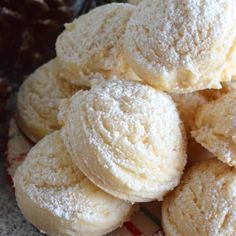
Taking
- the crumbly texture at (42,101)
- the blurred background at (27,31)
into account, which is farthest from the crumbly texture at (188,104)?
the blurred background at (27,31)

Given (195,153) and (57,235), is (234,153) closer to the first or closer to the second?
(195,153)

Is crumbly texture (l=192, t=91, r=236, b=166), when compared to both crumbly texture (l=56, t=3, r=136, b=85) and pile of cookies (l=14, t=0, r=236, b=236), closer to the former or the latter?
Result: pile of cookies (l=14, t=0, r=236, b=236)

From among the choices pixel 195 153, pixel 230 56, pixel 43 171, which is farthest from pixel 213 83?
pixel 43 171

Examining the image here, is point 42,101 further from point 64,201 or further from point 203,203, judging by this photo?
point 203,203

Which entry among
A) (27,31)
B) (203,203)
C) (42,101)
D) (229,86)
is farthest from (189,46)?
(27,31)

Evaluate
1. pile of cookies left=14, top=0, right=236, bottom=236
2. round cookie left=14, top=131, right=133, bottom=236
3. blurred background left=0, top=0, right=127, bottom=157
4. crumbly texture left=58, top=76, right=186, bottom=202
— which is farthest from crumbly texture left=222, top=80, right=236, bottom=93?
blurred background left=0, top=0, right=127, bottom=157

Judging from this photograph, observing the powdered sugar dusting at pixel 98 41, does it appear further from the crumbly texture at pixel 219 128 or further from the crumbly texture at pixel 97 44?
the crumbly texture at pixel 219 128
